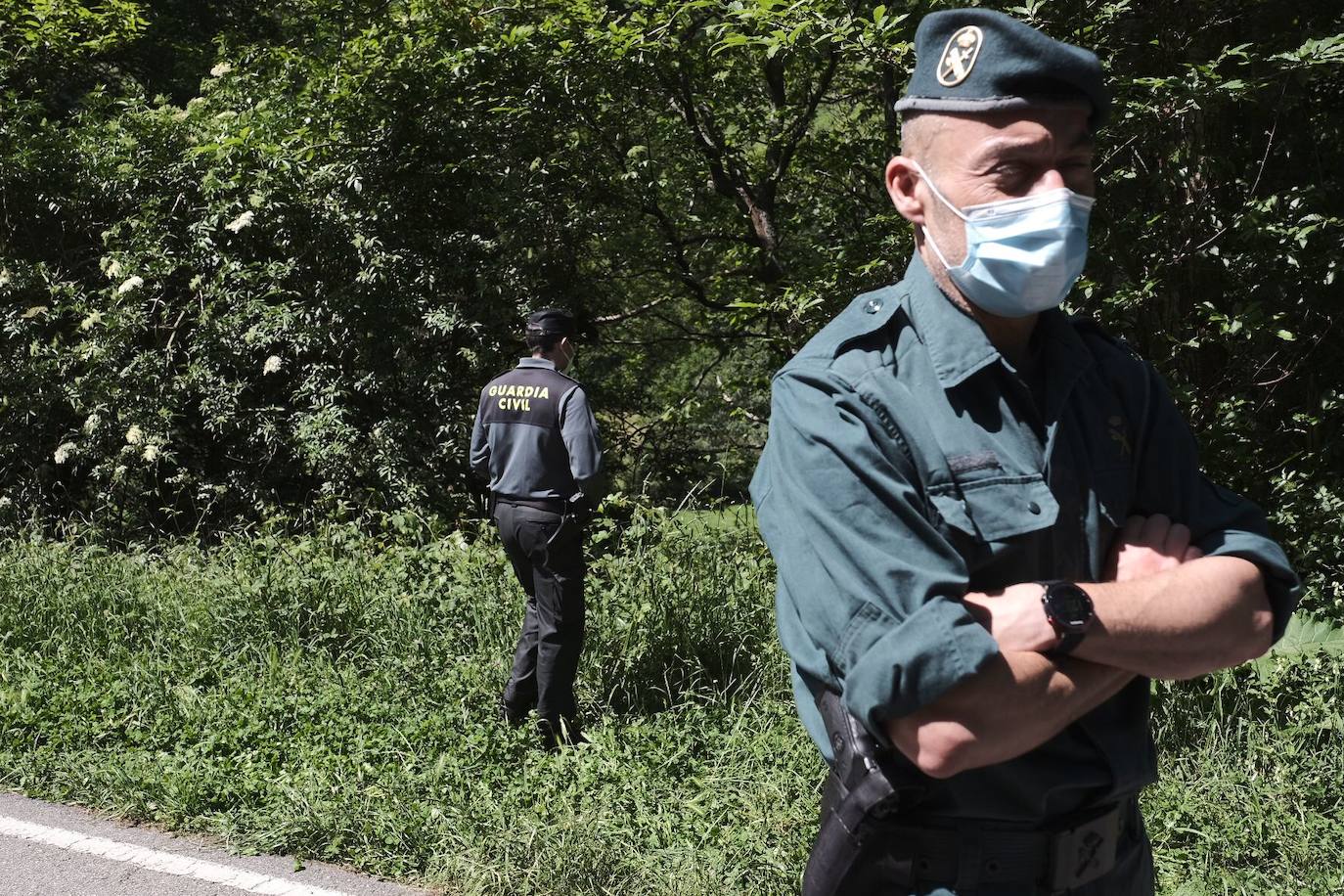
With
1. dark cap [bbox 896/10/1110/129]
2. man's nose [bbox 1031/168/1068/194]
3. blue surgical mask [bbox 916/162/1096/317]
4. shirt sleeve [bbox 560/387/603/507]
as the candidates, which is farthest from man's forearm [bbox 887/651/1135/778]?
shirt sleeve [bbox 560/387/603/507]

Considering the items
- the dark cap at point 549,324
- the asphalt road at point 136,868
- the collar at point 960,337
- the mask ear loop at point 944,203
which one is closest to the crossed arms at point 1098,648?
the collar at point 960,337

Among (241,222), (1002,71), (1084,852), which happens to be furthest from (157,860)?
(241,222)

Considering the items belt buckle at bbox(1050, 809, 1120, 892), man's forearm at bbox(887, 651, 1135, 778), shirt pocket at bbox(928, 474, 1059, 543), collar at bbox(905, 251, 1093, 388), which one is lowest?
→ belt buckle at bbox(1050, 809, 1120, 892)

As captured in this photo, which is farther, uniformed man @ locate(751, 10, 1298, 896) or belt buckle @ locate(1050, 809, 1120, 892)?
belt buckle @ locate(1050, 809, 1120, 892)

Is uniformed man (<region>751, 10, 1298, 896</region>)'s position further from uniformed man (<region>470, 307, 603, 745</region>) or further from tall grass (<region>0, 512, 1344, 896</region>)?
uniformed man (<region>470, 307, 603, 745</region>)

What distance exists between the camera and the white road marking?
451cm

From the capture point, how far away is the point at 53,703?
6098 mm

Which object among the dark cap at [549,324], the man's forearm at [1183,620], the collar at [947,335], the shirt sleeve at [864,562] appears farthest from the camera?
the dark cap at [549,324]

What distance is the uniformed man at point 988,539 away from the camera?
63.4 inches

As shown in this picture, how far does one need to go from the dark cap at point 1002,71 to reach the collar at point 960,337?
0.84 feet

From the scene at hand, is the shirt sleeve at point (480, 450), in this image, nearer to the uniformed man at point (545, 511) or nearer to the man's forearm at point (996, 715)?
the uniformed man at point (545, 511)

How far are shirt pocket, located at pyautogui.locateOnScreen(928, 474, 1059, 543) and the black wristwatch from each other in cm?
10

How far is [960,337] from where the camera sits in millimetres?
1798

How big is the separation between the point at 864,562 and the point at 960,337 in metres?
0.40
